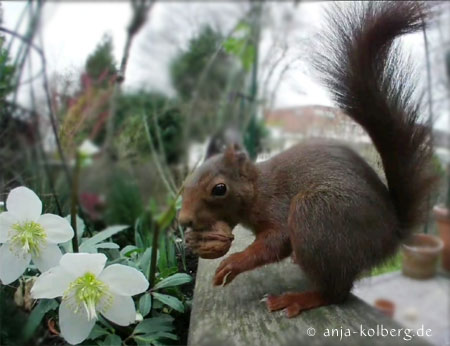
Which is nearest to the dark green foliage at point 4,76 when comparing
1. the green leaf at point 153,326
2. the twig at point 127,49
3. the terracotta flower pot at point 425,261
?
the twig at point 127,49

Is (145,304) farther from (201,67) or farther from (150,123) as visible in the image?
(201,67)

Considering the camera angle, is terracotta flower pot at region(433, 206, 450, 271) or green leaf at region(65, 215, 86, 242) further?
terracotta flower pot at region(433, 206, 450, 271)

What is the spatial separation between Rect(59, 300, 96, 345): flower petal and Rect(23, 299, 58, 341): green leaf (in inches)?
1.0

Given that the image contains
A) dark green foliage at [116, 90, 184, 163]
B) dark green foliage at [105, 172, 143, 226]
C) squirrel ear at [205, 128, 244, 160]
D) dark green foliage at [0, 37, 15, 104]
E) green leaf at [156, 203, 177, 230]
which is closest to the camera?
green leaf at [156, 203, 177, 230]

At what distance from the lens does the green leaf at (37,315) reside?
0.36m

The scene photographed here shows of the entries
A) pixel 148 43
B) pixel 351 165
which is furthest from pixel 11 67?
pixel 148 43

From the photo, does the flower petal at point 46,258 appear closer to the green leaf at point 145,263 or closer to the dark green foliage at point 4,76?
the green leaf at point 145,263

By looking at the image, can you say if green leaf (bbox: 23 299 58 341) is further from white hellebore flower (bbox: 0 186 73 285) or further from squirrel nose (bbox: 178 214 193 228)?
squirrel nose (bbox: 178 214 193 228)

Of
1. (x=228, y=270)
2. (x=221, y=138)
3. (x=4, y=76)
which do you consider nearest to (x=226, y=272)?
(x=228, y=270)

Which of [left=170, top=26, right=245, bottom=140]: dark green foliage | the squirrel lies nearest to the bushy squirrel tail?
the squirrel

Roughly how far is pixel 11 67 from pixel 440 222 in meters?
1.29

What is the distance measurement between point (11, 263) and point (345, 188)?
477 mm

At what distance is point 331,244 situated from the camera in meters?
0.55

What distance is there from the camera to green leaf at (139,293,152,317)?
49 centimetres
